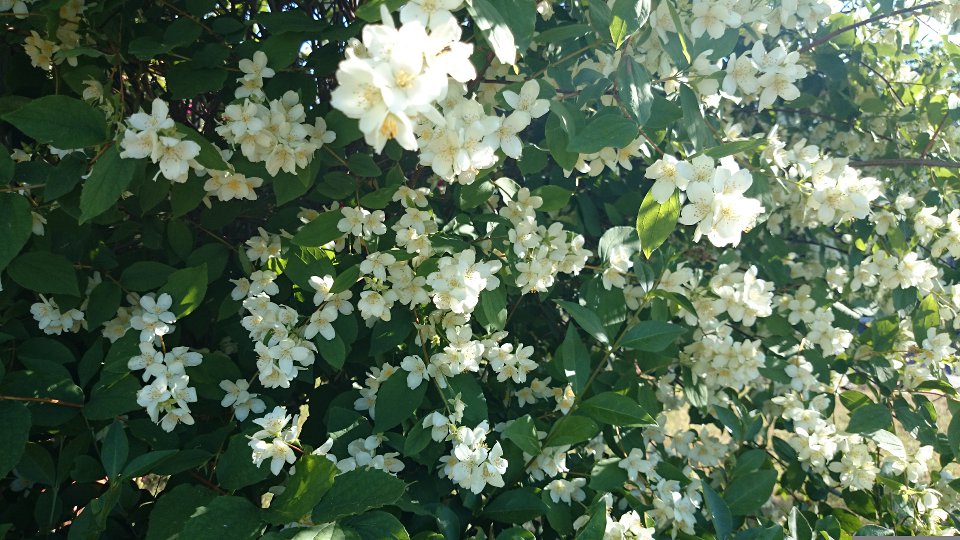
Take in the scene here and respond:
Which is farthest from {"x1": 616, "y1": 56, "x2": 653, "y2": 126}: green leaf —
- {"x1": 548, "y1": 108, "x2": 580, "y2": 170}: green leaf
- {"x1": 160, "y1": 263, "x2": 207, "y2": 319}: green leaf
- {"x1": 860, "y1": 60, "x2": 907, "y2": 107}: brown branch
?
{"x1": 860, "y1": 60, "x2": 907, "y2": 107}: brown branch

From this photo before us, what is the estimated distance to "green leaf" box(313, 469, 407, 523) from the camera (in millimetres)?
1132

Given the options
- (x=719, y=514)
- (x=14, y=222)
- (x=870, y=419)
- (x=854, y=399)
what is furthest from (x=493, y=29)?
(x=854, y=399)

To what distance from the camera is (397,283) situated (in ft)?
4.66

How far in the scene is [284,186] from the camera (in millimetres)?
1370

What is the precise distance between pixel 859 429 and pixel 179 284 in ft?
5.34

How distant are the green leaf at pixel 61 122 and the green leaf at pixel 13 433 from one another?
476 mm

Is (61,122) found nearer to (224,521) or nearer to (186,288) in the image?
(186,288)

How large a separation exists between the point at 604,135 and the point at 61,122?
2.93ft

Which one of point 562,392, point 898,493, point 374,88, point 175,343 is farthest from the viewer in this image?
point 898,493

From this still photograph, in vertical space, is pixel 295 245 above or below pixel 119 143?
below

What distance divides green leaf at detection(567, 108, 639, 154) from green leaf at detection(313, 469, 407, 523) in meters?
0.63

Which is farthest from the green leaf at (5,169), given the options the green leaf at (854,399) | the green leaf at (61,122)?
the green leaf at (854,399)

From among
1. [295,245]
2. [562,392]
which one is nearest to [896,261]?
[562,392]

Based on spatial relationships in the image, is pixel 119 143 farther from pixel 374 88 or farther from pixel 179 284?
pixel 374 88
